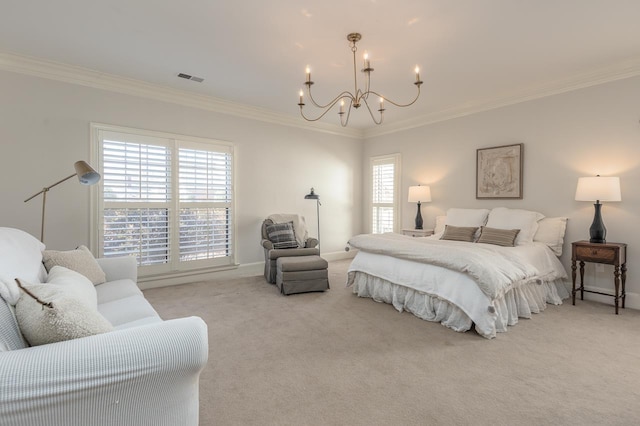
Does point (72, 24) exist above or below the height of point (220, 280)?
above

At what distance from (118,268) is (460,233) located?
4073 millimetres

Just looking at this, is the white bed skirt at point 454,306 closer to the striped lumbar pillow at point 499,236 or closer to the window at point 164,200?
the striped lumbar pillow at point 499,236

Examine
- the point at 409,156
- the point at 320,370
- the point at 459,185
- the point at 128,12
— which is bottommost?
the point at 320,370

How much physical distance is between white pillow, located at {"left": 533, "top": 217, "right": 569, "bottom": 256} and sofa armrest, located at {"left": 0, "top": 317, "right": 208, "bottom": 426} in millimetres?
4275

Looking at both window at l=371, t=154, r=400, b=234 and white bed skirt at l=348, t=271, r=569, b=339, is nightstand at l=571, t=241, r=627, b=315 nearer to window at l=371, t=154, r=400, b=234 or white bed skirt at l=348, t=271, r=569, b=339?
white bed skirt at l=348, t=271, r=569, b=339

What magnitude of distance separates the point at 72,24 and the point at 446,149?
503 centimetres

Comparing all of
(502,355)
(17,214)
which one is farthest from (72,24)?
(502,355)

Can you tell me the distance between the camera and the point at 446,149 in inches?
209

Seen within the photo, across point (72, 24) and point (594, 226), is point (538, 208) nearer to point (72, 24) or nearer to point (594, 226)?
point (594, 226)

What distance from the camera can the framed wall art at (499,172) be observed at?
4.44 metres

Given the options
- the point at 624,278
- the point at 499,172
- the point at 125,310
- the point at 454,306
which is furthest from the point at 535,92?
the point at 125,310

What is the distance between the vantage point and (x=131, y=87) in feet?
13.7

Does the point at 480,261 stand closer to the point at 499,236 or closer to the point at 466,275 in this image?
the point at 466,275

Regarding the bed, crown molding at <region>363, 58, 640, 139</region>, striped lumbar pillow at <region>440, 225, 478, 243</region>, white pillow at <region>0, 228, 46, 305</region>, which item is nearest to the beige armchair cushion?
the bed
